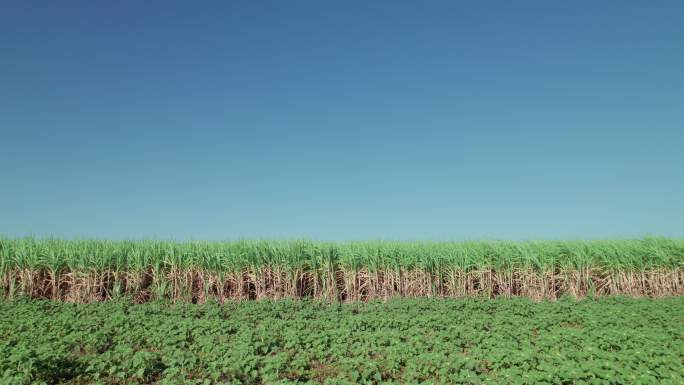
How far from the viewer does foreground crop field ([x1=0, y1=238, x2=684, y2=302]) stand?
54.0ft

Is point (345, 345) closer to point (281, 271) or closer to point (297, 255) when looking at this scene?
point (297, 255)

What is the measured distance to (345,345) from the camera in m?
8.84

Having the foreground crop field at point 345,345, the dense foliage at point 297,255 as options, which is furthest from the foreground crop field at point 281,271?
the foreground crop field at point 345,345

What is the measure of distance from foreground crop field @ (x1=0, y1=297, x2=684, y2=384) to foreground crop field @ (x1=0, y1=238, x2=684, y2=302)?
271cm

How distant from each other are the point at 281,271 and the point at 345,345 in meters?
8.05

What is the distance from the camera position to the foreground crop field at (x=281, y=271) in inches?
648

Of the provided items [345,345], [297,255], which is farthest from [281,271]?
[345,345]

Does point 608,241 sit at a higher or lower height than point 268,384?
higher

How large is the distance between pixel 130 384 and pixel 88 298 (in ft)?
35.2

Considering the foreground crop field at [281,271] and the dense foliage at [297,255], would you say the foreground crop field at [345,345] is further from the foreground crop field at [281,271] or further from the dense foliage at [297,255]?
the dense foliage at [297,255]

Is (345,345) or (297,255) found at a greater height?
(297,255)

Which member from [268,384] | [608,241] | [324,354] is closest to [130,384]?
[268,384]

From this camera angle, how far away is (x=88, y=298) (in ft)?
53.8

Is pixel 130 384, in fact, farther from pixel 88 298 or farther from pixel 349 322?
pixel 88 298
